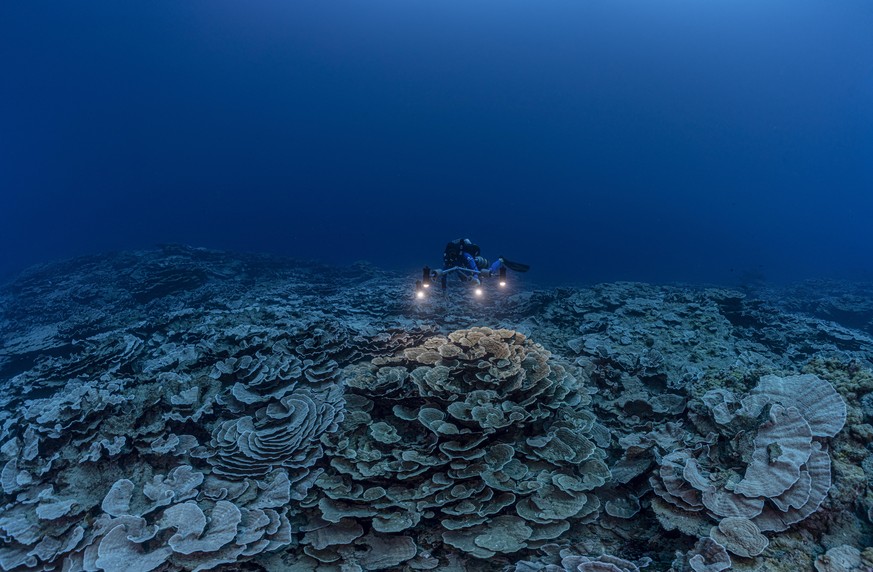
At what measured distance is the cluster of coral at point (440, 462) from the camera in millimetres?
3977

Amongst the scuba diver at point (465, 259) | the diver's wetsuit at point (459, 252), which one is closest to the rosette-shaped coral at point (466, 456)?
the scuba diver at point (465, 259)

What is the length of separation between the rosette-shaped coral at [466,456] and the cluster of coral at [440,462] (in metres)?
0.03

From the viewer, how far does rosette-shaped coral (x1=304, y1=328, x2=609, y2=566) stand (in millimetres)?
4465

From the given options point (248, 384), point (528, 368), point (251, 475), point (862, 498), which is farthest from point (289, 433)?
point (862, 498)

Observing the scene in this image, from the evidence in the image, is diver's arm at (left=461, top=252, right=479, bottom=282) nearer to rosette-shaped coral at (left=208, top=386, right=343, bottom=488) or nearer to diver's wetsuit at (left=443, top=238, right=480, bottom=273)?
diver's wetsuit at (left=443, top=238, right=480, bottom=273)

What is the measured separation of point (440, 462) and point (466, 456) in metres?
0.34

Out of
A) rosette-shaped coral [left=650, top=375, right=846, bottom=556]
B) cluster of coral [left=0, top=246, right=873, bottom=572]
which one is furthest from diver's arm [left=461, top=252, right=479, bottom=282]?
rosette-shaped coral [left=650, top=375, right=846, bottom=556]

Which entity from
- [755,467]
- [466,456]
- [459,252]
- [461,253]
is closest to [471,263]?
[461,253]

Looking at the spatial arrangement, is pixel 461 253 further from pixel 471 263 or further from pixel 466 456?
pixel 466 456

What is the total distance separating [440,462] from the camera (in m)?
4.91

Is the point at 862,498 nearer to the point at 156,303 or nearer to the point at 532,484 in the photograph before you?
the point at 532,484

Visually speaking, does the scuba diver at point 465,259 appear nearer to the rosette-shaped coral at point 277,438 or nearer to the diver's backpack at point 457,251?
the diver's backpack at point 457,251

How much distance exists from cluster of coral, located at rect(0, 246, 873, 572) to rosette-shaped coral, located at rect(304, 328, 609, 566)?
0.03 meters

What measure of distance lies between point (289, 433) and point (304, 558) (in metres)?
1.69
